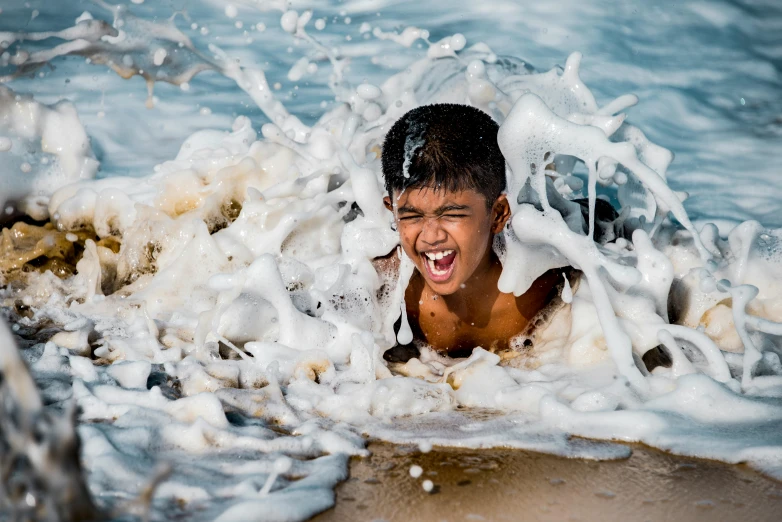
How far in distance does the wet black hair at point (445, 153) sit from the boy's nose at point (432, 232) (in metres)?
0.14

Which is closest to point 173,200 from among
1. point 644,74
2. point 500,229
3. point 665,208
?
point 500,229

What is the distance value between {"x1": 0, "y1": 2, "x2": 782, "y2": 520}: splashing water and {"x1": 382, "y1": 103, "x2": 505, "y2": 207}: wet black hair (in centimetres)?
9

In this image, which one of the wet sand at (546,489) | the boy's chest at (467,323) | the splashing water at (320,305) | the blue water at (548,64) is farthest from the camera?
the blue water at (548,64)

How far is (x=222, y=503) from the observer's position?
190cm

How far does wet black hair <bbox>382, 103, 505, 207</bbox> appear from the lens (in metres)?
3.05

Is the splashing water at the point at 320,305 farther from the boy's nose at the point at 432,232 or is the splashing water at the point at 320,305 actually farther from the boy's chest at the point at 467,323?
the boy's nose at the point at 432,232

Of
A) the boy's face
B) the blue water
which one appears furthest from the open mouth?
the blue water

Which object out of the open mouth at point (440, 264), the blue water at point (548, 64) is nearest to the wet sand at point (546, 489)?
the open mouth at point (440, 264)

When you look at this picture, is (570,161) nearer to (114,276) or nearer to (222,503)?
(114,276)

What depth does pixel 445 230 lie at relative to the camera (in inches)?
121

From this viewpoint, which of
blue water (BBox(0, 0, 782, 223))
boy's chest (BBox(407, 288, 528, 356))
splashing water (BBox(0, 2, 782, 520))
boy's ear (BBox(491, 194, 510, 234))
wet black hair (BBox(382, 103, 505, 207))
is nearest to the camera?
splashing water (BBox(0, 2, 782, 520))

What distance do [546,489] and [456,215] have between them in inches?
51.3

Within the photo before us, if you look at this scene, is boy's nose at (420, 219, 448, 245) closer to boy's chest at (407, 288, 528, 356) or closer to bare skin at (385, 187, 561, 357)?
bare skin at (385, 187, 561, 357)

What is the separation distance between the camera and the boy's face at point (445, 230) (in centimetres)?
307
